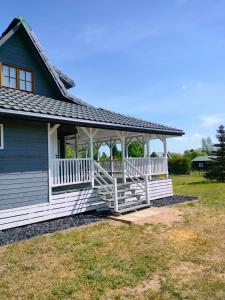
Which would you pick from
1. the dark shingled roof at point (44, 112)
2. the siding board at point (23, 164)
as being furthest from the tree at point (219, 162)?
the siding board at point (23, 164)

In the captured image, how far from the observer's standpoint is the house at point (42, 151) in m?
7.72

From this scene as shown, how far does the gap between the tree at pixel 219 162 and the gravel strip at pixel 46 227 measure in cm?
2112

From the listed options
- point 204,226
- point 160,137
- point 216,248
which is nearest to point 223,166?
point 160,137

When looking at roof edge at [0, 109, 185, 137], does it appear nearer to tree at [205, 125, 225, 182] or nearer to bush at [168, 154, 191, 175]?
tree at [205, 125, 225, 182]

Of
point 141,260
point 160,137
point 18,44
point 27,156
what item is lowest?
point 141,260

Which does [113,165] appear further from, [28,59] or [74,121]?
[28,59]

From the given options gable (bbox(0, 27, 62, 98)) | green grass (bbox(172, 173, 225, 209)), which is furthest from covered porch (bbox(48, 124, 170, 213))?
green grass (bbox(172, 173, 225, 209))

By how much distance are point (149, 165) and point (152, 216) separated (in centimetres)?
437

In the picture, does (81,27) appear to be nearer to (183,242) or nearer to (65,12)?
(65,12)

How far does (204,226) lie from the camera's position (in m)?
7.42

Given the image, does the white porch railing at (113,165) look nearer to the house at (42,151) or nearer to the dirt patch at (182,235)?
the house at (42,151)

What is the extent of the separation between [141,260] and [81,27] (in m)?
9.77

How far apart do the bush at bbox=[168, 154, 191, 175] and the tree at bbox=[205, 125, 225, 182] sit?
17957mm

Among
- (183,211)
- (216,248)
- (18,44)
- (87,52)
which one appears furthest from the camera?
(87,52)
